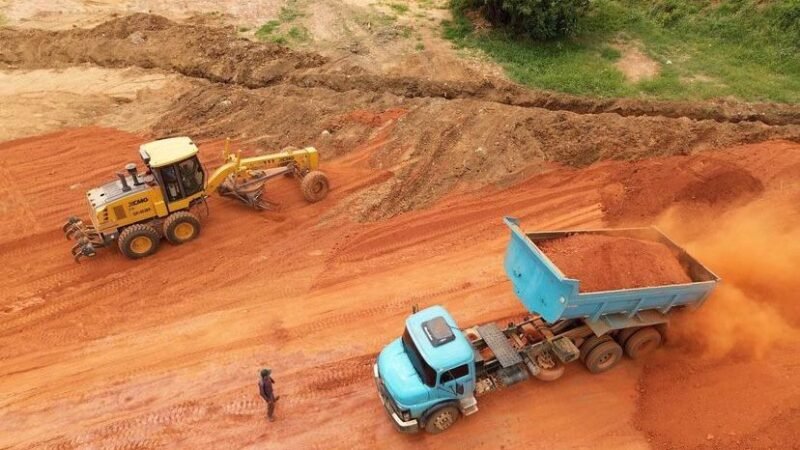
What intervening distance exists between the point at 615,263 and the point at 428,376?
3826 millimetres

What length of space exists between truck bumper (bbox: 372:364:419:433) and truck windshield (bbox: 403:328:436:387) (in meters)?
0.71

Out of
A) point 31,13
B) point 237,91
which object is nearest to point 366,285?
point 237,91

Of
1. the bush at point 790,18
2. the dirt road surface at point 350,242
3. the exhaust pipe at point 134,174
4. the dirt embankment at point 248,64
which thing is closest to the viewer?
the dirt road surface at point 350,242

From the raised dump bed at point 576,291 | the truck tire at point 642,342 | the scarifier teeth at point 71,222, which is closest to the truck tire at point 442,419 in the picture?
the raised dump bed at point 576,291

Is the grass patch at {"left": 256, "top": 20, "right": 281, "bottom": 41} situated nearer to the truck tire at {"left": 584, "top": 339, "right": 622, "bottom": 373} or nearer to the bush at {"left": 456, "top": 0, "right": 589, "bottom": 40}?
the bush at {"left": 456, "top": 0, "right": 589, "bottom": 40}

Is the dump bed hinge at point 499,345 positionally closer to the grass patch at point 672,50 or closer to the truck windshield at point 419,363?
the truck windshield at point 419,363

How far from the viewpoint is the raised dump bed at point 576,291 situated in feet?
30.9

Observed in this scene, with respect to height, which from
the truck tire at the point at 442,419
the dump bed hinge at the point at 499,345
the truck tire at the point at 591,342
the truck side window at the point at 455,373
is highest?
the truck side window at the point at 455,373

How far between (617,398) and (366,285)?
564cm

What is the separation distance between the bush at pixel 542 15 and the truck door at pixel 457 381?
17014 millimetres

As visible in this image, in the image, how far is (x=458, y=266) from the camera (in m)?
13.5

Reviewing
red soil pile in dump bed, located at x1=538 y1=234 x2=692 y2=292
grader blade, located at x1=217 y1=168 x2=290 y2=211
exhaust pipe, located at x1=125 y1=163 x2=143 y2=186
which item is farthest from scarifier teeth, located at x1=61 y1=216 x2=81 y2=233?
red soil pile in dump bed, located at x1=538 y1=234 x2=692 y2=292

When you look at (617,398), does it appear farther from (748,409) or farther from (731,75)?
(731,75)

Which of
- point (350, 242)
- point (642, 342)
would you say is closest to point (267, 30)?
point (350, 242)
